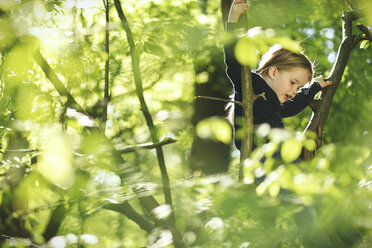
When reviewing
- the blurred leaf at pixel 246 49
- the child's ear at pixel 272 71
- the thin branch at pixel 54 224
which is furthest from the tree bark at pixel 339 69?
the thin branch at pixel 54 224

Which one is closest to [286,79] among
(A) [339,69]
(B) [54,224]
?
(A) [339,69]

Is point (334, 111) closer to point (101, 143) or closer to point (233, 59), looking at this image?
point (233, 59)

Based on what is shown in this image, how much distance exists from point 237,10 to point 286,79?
4.32 ft

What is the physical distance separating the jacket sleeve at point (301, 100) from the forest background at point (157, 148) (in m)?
0.18

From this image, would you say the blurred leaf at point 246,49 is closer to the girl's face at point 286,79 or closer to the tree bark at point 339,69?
the tree bark at point 339,69

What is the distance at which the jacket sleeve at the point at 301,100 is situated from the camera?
9.50 ft

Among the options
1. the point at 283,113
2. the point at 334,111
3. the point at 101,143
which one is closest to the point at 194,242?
the point at 101,143

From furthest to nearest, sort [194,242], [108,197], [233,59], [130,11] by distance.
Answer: [130,11], [233,59], [194,242], [108,197]

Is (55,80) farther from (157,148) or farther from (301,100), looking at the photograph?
(301,100)

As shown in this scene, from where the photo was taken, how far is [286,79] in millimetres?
3162

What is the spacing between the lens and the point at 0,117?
3.09 metres

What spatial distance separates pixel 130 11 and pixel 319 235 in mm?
7416

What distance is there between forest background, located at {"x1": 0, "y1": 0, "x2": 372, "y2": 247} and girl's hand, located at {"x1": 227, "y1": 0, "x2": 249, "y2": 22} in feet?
0.46

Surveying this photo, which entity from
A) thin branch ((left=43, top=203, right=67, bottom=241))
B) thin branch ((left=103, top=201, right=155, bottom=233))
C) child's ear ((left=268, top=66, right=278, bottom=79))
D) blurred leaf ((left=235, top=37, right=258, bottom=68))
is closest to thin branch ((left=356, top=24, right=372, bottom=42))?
child's ear ((left=268, top=66, right=278, bottom=79))
